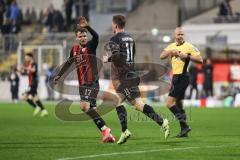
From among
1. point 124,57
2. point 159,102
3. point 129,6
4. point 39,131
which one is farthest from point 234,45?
point 124,57

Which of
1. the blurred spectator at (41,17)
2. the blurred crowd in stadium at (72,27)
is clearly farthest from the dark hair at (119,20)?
the blurred spectator at (41,17)

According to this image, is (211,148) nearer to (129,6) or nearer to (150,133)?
(150,133)

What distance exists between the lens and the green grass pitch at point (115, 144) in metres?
12.4

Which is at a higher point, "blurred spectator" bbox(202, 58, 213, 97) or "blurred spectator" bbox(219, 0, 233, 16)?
"blurred spectator" bbox(219, 0, 233, 16)

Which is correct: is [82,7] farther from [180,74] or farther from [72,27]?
[180,74]

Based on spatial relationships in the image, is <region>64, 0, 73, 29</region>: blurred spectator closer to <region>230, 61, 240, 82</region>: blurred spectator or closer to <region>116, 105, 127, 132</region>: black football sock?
<region>230, 61, 240, 82</region>: blurred spectator

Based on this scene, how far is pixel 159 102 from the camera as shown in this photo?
37.9m

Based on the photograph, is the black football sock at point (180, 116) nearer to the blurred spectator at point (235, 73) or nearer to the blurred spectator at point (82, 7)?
the blurred spectator at point (235, 73)

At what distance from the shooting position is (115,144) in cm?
1444

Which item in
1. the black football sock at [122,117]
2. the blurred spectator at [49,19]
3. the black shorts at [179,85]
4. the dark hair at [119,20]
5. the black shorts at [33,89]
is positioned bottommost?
the black shorts at [33,89]

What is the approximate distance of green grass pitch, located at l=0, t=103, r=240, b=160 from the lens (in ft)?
40.8

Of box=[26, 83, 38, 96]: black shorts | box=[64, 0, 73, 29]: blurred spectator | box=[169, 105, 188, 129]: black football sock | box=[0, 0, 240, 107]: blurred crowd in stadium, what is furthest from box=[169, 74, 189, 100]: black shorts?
box=[64, 0, 73, 29]: blurred spectator

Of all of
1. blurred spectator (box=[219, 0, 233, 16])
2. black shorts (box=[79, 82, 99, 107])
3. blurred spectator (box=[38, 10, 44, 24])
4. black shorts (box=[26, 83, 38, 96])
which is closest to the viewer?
black shorts (box=[79, 82, 99, 107])

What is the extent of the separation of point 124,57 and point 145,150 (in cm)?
217
